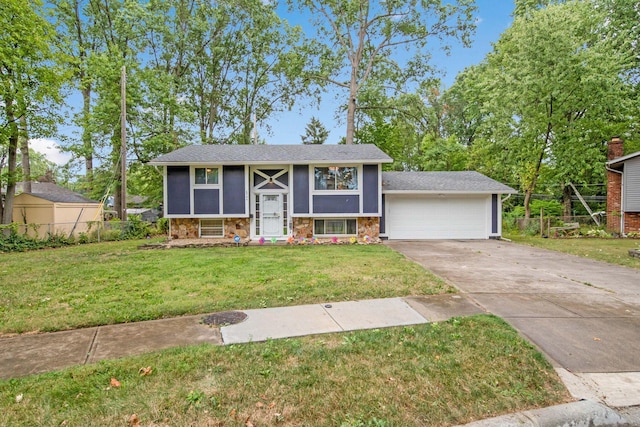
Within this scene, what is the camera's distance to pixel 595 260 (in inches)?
354

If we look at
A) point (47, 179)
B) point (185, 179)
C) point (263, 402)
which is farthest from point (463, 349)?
point (47, 179)

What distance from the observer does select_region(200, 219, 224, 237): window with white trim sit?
13484 millimetres

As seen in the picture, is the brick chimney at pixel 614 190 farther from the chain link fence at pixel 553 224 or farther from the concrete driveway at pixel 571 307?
the concrete driveway at pixel 571 307

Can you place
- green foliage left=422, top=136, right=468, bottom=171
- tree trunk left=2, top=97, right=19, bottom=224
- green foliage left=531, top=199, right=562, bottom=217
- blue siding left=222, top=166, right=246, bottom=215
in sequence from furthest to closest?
green foliage left=422, top=136, right=468, bottom=171
green foliage left=531, top=199, right=562, bottom=217
tree trunk left=2, top=97, right=19, bottom=224
blue siding left=222, top=166, right=246, bottom=215

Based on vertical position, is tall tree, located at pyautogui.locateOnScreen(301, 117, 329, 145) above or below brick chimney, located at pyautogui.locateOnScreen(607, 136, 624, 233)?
above

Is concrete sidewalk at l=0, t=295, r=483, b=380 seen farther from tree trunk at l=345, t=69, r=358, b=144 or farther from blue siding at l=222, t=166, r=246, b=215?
tree trunk at l=345, t=69, r=358, b=144

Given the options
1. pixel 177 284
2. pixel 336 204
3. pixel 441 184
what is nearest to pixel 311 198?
pixel 336 204

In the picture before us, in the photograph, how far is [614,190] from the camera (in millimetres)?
15953

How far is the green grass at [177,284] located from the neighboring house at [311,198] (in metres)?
3.84

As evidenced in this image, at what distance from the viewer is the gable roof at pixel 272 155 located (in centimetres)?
1273

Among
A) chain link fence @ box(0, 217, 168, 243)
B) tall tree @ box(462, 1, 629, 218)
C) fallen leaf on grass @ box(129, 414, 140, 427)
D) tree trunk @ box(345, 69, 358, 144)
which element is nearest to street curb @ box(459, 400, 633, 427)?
fallen leaf on grass @ box(129, 414, 140, 427)

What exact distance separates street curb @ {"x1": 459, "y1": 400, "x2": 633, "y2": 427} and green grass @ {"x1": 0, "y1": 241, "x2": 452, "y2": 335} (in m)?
2.85

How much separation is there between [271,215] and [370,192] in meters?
4.20

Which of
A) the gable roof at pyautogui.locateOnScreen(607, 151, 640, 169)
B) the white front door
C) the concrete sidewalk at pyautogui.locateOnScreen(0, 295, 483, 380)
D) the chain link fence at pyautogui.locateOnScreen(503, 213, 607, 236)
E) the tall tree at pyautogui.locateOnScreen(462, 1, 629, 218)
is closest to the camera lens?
the concrete sidewalk at pyautogui.locateOnScreen(0, 295, 483, 380)
